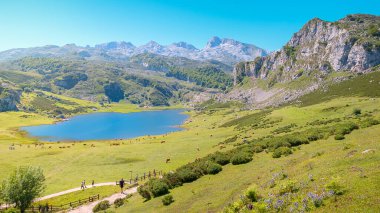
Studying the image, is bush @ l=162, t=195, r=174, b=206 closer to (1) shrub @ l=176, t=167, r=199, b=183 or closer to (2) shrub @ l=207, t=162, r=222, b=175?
(1) shrub @ l=176, t=167, r=199, b=183

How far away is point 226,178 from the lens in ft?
132

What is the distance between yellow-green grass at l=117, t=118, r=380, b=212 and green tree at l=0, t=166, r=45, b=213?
2272 centimetres

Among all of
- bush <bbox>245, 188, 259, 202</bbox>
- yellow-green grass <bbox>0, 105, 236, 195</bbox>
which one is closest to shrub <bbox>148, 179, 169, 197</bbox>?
bush <bbox>245, 188, 259, 202</bbox>

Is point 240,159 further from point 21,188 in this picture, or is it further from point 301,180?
point 21,188

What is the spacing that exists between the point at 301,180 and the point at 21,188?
50477mm

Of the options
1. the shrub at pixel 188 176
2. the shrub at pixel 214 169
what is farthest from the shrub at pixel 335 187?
the shrub at pixel 188 176

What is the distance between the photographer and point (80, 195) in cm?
6359

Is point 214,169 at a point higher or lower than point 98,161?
higher

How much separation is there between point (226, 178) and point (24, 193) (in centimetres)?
3849

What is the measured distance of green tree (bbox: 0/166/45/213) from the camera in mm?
55219

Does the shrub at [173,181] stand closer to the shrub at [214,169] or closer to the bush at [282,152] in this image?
the shrub at [214,169]

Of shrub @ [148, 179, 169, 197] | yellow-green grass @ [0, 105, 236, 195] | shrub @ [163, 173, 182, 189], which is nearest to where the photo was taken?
shrub @ [148, 179, 169, 197]

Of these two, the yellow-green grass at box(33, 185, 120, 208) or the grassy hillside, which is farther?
the yellow-green grass at box(33, 185, 120, 208)

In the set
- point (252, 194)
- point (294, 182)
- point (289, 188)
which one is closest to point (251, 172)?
point (252, 194)
